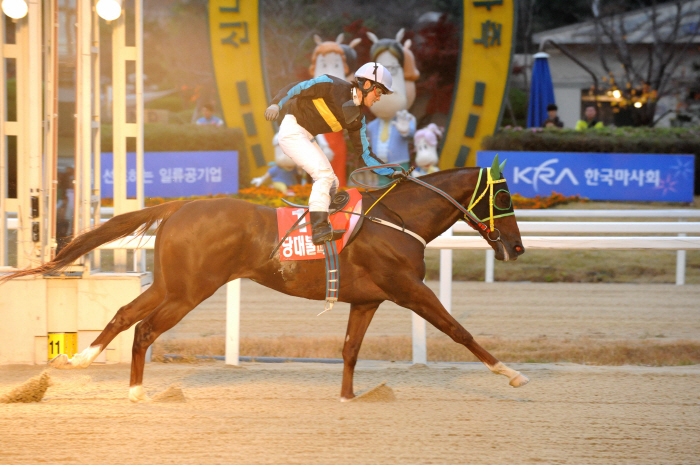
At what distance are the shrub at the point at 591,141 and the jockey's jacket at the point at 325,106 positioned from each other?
8.95m

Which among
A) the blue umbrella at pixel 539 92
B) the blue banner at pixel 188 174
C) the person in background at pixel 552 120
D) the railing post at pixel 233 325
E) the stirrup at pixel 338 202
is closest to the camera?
the stirrup at pixel 338 202

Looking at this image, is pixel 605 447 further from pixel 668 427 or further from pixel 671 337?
pixel 671 337

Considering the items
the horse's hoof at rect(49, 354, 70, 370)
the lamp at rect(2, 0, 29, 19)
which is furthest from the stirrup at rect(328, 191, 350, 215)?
the lamp at rect(2, 0, 29, 19)

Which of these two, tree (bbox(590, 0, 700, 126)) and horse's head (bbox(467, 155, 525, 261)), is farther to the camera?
tree (bbox(590, 0, 700, 126))

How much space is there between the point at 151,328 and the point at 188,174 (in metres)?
8.48

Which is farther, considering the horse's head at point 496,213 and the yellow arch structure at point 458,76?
the yellow arch structure at point 458,76

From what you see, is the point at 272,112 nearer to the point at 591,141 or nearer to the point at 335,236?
the point at 335,236

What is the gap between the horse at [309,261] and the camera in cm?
432

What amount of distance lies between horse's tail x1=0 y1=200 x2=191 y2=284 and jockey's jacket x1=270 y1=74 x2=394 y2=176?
0.88 m

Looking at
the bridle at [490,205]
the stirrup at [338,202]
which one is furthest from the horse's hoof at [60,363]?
the bridle at [490,205]

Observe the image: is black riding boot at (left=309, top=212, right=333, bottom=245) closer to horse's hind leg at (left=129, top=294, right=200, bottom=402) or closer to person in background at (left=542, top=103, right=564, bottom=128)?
horse's hind leg at (left=129, top=294, right=200, bottom=402)

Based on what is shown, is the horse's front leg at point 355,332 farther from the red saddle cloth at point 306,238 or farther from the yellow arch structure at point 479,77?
the yellow arch structure at point 479,77

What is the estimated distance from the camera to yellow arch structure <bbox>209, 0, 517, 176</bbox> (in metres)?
13.0

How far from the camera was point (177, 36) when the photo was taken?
25906mm
